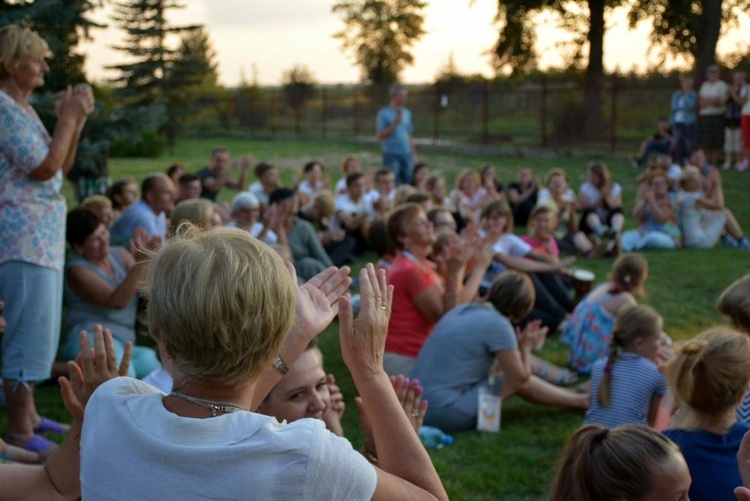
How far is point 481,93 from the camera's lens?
1008 inches

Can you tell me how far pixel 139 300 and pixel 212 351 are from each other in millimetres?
4328

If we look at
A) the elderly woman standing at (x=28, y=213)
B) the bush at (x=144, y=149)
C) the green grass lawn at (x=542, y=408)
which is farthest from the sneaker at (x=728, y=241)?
the bush at (x=144, y=149)

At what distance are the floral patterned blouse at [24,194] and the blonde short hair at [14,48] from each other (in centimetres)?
14

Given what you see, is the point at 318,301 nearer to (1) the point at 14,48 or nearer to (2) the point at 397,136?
(1) the point at 14,48

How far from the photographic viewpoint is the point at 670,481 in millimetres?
2514

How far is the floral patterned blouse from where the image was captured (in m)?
4.02

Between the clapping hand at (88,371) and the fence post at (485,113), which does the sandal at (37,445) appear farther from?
the fence post at (485,113)

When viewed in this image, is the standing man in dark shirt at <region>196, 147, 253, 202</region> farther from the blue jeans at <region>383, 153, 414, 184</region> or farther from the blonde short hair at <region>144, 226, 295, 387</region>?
the blonde short hair at <region>144, 226, 295, 387</region>

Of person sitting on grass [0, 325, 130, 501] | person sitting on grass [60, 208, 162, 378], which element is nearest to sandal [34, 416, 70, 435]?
person sitting on grass [60, 208, 162, 378]

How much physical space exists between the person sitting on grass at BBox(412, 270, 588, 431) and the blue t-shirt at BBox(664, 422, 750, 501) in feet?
5.79

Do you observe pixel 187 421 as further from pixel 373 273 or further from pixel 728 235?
pixel 728 235

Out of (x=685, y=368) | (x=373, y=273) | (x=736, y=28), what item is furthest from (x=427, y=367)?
(x=736, y=28)

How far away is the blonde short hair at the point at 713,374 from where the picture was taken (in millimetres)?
3246

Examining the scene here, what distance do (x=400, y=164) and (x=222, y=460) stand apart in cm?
1233
